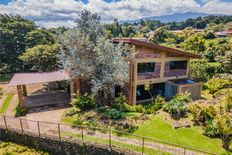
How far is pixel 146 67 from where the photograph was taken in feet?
69.2

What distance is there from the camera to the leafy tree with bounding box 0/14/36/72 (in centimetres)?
3966

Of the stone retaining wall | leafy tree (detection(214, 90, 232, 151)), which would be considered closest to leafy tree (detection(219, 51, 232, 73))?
leafy tree (detection(214, 90, 232, 151))

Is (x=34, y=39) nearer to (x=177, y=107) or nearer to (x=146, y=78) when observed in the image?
(x=146, y=78)

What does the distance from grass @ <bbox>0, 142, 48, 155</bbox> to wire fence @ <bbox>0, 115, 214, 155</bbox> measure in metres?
1.14

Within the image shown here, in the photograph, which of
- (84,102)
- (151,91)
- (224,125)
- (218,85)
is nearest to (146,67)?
(151,91)

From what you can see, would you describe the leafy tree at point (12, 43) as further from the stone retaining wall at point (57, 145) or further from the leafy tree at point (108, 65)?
the leafy tree at point (108, 65)

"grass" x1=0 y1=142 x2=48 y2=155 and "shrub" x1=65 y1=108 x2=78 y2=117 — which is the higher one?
"shrub" x1=65 y1=108 x2=78 y2=117

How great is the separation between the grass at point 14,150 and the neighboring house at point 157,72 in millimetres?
10341

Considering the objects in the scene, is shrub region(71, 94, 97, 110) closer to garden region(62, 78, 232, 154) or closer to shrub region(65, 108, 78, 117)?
garden region(62, 78, 232, 154)

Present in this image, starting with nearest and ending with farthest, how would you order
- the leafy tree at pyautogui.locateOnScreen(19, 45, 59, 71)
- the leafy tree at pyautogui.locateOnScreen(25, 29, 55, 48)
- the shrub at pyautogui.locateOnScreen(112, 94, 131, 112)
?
the shrub at pyautogui.locateOnScreen(112, 94, 131, 112), the leafy tree at pyautogui.locateOnScreen(19, 45, 59, 71), the leafy tree at pyautogui.locateOnScreen(25, 29, 55, 48)

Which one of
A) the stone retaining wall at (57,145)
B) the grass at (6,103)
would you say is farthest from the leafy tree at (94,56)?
the grass at (6,103)

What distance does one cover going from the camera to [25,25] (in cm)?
4334

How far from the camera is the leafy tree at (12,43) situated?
130 feet

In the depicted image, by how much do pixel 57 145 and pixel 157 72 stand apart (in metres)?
12.6
